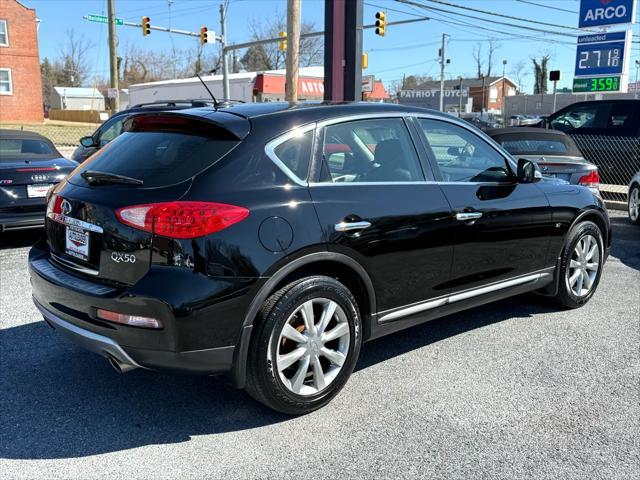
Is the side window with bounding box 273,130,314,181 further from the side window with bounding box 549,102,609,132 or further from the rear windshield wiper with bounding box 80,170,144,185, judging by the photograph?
the side window with bounding box 549,102,609,132

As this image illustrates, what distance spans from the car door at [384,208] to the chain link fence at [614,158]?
943 centimetres

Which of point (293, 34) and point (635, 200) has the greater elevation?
point (293, 34)

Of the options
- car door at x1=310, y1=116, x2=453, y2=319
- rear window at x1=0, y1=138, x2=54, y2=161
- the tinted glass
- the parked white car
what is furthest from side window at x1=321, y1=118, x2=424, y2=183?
the parked white car

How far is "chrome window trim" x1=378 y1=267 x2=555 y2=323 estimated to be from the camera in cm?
387

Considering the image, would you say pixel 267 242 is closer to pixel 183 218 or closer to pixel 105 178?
pixel 183 218

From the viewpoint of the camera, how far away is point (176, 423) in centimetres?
342

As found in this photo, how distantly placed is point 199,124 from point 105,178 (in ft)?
1.99

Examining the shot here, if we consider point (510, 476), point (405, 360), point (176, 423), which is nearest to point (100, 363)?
point (176, 423)

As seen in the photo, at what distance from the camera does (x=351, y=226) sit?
138 inches

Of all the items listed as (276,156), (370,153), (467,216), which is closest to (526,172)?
(467,216)

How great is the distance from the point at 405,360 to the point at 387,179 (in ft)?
4.33

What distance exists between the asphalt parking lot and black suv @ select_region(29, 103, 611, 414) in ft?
1.02

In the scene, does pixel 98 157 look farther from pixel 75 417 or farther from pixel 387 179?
pixel 387 179

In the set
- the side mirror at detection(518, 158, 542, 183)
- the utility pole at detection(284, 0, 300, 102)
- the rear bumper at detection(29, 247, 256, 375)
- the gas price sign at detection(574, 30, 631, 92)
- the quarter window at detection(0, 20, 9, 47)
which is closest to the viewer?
the rear bumper at detection(29, 247, 256, 375)
